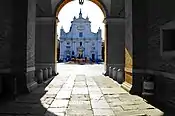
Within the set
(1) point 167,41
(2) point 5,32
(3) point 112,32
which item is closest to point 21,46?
(2) point 5,32

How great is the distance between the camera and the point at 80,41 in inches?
2547

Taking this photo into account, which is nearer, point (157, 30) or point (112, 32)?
point (157, 30)

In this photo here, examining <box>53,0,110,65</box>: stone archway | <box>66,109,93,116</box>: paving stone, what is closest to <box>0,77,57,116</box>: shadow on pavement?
<box>66,109,93,116</box>: paving stone

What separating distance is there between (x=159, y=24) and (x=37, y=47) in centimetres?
1038

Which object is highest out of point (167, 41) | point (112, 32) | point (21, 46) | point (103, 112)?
point (112, 32)

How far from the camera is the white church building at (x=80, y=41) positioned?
6394cm

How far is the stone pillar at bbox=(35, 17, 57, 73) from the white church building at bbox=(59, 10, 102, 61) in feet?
155

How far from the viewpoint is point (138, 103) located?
6.79m

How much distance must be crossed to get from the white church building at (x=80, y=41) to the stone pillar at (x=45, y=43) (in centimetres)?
4737

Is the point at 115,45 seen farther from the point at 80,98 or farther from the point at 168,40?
the point at 80,98

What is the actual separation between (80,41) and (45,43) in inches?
1908

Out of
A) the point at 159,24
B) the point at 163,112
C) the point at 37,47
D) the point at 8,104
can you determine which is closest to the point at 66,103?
the point at 8,104

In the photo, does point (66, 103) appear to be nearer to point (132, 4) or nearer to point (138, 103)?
point (138, 103)

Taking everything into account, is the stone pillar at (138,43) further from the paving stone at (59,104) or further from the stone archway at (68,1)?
the stone archway at (68,1)
